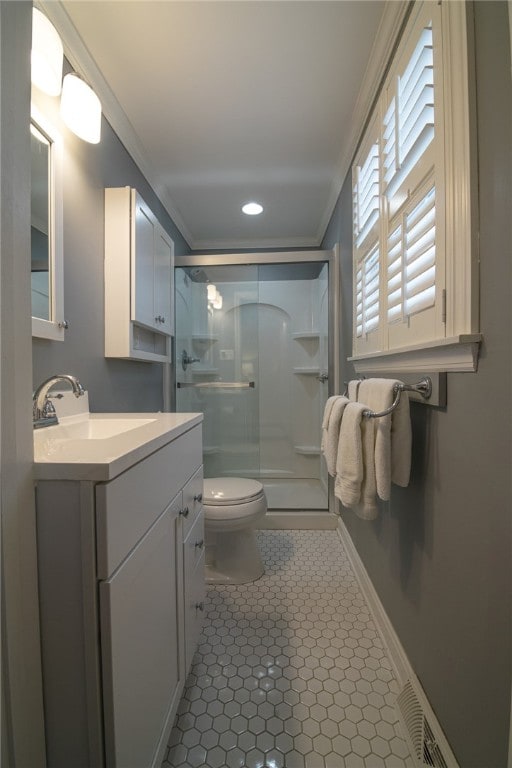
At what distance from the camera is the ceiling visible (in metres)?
1.12

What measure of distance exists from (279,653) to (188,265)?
2.23 m

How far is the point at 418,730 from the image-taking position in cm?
90

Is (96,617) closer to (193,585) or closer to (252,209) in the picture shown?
(193,585)

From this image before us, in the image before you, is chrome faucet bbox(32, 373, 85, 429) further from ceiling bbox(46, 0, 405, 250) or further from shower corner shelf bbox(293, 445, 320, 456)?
shower corner shelf bbox(293, 445, 320, 456)

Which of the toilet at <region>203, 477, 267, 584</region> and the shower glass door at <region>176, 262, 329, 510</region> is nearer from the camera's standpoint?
the toilet at <region>203, 477, 267, 584</region>

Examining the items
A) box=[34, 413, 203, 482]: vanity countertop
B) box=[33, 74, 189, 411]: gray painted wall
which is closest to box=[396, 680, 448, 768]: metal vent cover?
box=[34, 413, 203, 482]: vanity countertop

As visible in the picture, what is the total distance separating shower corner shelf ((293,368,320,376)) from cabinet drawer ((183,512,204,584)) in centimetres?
215

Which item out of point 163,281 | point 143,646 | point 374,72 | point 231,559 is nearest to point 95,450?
point 143,646

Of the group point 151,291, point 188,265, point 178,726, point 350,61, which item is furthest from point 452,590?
point 188,265

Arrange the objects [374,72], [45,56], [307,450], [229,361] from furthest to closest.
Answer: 1. [307,450]
2. [229,361]
3. [374,72]
4. [45,56]

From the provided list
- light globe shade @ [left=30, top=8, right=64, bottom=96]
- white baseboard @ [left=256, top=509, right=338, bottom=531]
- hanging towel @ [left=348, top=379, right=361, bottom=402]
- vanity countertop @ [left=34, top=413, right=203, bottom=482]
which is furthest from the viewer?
white baseboard @ [left=256, top=509, right=338, bottom=531]

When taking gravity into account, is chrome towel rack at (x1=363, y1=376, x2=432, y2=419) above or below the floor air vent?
above

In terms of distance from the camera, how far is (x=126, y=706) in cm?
60

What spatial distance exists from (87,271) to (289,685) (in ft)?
5.48
